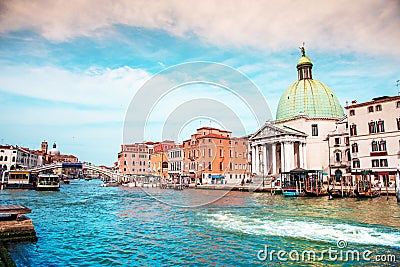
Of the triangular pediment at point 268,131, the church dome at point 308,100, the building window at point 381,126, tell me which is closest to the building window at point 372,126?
the building window at point 381,126

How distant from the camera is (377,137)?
100ft

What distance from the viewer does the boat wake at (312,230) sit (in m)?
9.99

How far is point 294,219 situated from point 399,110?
21661mm

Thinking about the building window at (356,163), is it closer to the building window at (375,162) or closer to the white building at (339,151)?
Result: the building window at (375,162)

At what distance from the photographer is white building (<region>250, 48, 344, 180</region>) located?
43.7 m

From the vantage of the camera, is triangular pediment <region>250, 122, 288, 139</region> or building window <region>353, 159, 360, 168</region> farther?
triangular pediment <region>250, 122, 288, 139</region>

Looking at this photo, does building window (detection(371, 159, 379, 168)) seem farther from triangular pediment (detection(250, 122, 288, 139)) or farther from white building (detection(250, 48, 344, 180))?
triangular pediment (detection(250, 122, 288, 139))

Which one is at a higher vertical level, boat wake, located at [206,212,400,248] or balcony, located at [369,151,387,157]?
balcony, located at [369,151,387,157]

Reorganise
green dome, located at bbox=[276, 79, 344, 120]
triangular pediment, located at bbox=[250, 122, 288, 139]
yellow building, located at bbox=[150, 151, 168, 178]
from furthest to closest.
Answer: yellow building, located at bbox=[150, 151, 168, 178]
green dome, located at bbox=[276, 79, 344, 120]
triangular pediment, located at bbox=[250, 122, 288, 139]

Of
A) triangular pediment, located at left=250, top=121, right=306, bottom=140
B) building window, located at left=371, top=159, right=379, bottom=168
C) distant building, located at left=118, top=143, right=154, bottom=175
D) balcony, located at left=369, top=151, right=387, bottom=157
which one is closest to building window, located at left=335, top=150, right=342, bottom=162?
triangular pediment, located at left=250, top=121, right=306, bottom=140

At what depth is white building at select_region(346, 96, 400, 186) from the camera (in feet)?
96.6

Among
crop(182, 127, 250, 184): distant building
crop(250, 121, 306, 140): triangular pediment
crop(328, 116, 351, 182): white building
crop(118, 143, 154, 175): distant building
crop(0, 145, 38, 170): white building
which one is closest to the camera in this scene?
crop(328, 116, 351, 182): white building

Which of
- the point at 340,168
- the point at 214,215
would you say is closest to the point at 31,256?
the point at 214,215

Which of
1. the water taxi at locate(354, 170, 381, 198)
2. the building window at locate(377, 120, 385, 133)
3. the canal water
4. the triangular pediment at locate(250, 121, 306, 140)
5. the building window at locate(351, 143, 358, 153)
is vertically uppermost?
the triangular pediment at locate(250, 121, 306, 140)
